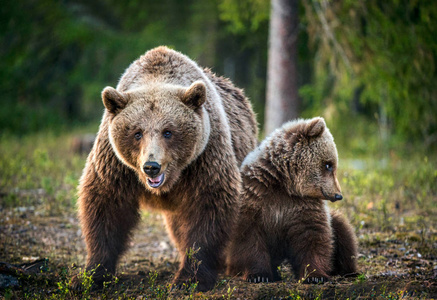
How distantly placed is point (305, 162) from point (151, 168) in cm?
172

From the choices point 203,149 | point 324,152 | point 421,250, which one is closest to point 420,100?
point 421,250

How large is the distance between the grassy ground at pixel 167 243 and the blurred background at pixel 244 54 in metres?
1.80

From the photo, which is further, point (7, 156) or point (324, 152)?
point (7, 156)

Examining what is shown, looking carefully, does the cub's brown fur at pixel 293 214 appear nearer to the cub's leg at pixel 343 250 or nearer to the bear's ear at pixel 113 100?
the cub's leg at pixel 343 250

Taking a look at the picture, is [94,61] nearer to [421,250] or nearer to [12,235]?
[12,235]

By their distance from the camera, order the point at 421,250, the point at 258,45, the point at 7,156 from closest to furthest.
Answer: the point at 421,250, the point at 7,156, the point at 258,45

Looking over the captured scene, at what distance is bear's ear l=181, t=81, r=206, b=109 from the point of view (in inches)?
170

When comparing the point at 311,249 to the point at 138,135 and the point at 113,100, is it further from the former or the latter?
the point at 113,100

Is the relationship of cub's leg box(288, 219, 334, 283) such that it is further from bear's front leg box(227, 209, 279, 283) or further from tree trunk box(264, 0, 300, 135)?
tree trunk box(264, 0, 300, 135)

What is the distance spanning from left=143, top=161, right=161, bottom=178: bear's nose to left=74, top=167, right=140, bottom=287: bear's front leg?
0.55m

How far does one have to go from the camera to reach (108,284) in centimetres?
460

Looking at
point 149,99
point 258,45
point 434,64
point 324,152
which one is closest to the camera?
Result: point 149,99

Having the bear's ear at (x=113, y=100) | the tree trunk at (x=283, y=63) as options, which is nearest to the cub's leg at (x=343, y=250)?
the bear's ear at (x=113, y=100)

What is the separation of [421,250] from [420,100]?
550 centimetres
